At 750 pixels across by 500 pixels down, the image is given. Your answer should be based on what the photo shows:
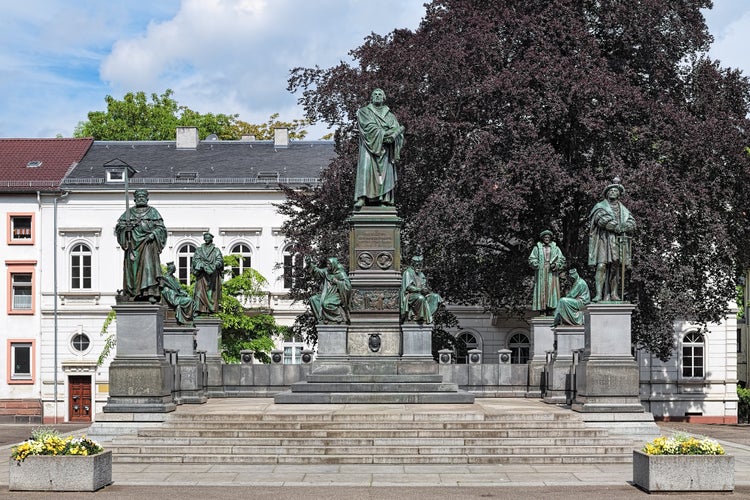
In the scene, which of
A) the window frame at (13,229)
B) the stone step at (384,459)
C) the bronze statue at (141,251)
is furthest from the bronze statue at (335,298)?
the window frame at (13,229)

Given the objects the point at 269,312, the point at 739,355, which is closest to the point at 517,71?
the point at 269,312

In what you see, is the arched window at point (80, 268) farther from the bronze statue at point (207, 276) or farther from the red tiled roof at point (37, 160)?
the bronze statue at point (207, 276)

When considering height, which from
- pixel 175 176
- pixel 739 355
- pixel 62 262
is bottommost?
pixel 739 355

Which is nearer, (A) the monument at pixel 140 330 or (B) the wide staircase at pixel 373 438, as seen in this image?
(B) the wide staircase at pixel 373 438

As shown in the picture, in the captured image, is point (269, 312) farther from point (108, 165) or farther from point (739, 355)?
point (739, 355)

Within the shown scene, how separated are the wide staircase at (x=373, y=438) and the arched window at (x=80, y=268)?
32.9m

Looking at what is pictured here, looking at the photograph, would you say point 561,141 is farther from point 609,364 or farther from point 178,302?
point 609,364

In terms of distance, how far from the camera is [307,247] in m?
39.9

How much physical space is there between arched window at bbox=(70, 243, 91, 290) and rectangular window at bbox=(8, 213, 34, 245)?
6.74ft

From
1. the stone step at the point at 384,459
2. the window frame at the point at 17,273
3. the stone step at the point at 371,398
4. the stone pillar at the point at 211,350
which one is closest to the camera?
the stone step at the point at 384,459

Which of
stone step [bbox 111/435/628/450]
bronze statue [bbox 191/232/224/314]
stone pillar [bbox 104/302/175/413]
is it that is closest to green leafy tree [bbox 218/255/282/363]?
bronze statue [bbox 191/232/224/314]

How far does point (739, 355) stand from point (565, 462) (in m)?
49.8

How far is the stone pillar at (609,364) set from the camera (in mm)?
22938

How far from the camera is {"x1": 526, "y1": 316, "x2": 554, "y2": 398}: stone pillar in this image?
28750mm
